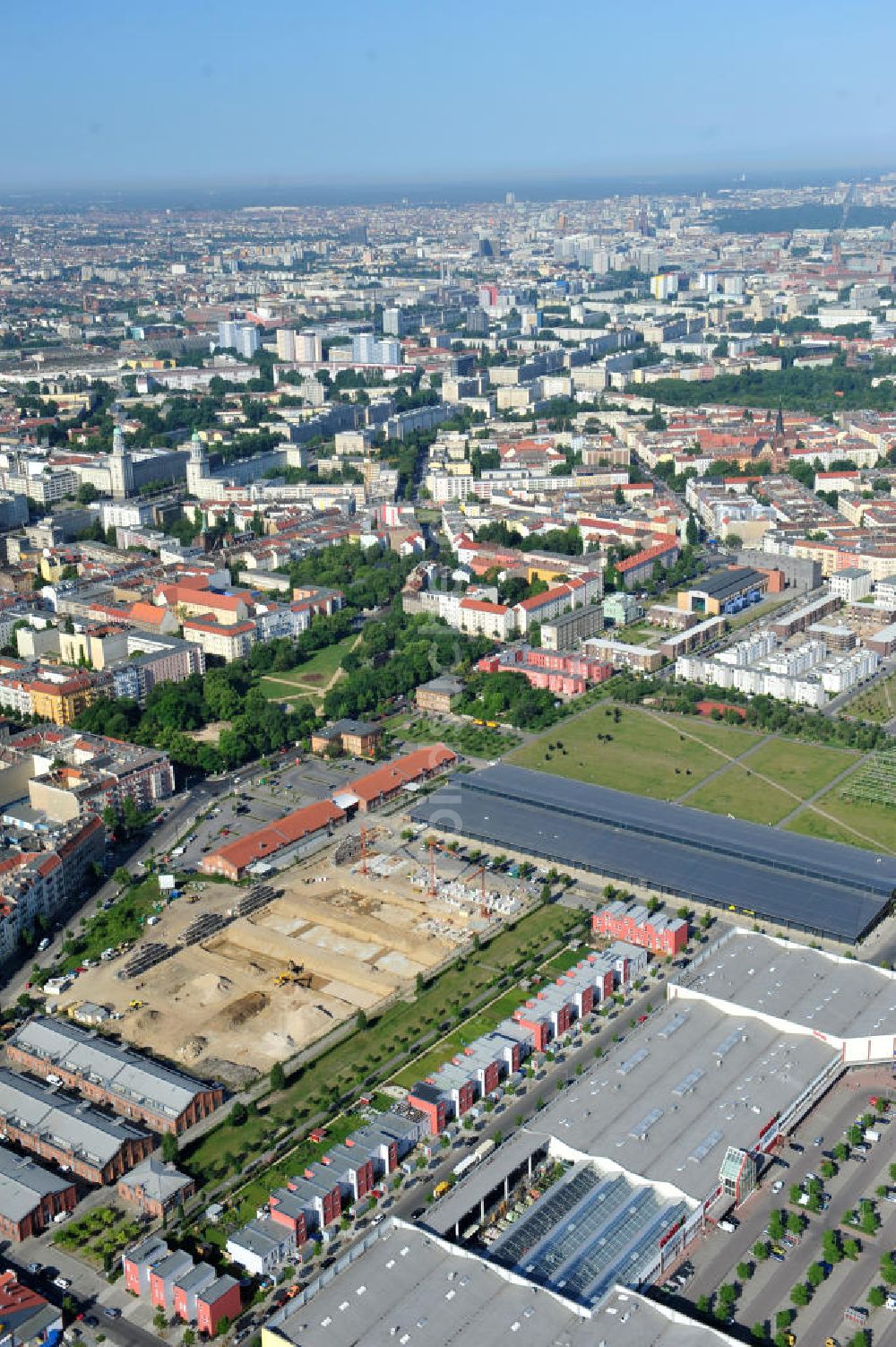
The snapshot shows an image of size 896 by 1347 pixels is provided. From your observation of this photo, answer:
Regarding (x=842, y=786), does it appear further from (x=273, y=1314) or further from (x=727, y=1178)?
(x=273, y=1314)

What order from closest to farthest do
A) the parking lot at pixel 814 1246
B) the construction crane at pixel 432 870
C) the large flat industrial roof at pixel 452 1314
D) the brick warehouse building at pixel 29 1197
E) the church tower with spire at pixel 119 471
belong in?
the large flat industrial roof at pixel 452 1314 < the parking lot at pixel 814 1246 < the brick warehouse building at pixel 29 1197 < the construction crane at pixel 432 870 < the church tower with spire at pixel 119 471

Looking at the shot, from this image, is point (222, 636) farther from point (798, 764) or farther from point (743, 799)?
point (798, 764)

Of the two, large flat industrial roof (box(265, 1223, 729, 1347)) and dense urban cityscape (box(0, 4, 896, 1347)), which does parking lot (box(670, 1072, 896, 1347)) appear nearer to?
dense urban cityscape (box(0, 4, 896, 1347))

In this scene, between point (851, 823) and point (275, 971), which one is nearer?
point (275, 971)

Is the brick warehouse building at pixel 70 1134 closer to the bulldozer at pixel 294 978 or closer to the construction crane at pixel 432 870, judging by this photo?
the bulldozer at pixel 294 978

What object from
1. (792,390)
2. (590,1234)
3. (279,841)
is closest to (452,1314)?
(590,1234)

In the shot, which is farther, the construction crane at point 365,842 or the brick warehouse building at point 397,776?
the brick warehouse building at point 397,776

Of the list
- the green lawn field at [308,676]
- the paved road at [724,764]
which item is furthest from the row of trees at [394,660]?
the paved road at [724,764]

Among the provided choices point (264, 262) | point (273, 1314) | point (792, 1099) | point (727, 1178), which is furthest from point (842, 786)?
point (264, 262)
